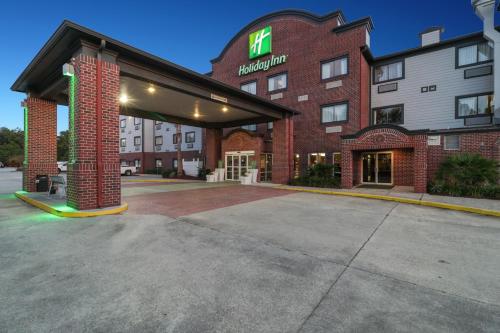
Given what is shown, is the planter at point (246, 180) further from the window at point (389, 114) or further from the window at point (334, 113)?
the window at point (389, 114)

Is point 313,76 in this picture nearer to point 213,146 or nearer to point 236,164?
point 236,164

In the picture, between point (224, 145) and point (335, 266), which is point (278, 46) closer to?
point (224, 145)

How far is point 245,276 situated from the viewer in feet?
10.5

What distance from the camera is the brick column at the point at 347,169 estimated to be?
14.0 metres

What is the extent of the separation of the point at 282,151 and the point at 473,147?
1044 centimetres

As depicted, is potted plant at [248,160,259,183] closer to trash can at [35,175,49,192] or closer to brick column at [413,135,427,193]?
brick column at [413,135,427,193]

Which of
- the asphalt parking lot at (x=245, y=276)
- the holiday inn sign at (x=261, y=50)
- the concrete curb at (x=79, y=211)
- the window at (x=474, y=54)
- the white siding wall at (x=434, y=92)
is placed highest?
the holiday inn sign at (x=261, y=50)

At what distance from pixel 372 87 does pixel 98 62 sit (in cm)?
1862

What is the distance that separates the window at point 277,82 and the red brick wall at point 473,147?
38.8ft

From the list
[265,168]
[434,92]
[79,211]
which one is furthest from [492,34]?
[79,211]

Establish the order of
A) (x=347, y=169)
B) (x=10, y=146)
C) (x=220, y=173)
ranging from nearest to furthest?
1. (x=347, y=169)
2. (x=220, y=173)
3. (x=10, y=146)

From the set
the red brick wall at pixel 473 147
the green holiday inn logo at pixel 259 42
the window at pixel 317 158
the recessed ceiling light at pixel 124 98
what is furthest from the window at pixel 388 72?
the recessed ceiling light at pixel 124 98

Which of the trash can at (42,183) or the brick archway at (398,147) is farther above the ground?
the brick archway at (398,147)

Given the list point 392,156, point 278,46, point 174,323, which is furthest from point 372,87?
point 174,323
